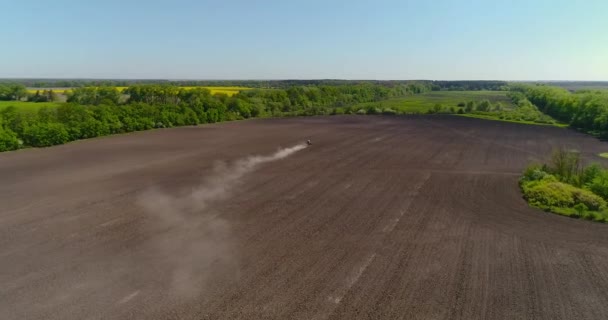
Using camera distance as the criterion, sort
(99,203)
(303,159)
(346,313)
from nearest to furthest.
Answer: (346,313)
(99,203)
(303,159)

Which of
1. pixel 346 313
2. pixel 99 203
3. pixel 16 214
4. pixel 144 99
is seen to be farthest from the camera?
pixel 144 99

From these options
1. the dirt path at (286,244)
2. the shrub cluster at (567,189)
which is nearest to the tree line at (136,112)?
the dirt path at (286,244)

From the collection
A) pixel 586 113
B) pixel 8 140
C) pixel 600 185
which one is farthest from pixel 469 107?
pixel 8 140

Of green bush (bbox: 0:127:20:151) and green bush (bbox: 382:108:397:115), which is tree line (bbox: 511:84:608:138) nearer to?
green bush (bbox: 382:108:397:115)

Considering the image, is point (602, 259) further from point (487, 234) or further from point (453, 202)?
point (453, 202)

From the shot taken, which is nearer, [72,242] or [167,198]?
[72,242]

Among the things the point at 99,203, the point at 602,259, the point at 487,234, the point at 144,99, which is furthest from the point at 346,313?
the point at 144,99

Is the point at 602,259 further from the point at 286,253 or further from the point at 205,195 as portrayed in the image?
the point at 205,195
